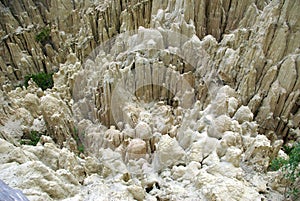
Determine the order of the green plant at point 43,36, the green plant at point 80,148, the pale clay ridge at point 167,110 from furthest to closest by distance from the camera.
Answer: the green plant at point 43,36 → the green plant at point 80,148 → the pale clay ridge at point 167,110

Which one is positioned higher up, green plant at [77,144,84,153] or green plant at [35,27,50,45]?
green plant at [35,27,50,45]

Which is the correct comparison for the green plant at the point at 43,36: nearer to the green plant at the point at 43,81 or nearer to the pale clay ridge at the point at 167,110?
the green plant at the point at 43,81

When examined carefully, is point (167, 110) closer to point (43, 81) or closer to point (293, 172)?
point (293, 172)

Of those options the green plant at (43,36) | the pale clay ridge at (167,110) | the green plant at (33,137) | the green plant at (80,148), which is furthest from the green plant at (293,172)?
the green plant at (43,36)

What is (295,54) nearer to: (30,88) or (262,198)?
(262,198)

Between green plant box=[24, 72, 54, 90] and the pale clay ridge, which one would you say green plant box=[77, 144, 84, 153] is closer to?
the pale clay ridge

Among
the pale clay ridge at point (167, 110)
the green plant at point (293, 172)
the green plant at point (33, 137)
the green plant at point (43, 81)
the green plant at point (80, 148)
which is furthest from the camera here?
the green plant at point (43, 81)

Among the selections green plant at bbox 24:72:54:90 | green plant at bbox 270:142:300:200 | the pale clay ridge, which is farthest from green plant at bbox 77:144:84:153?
green plant at bbox 24:72:54:90
